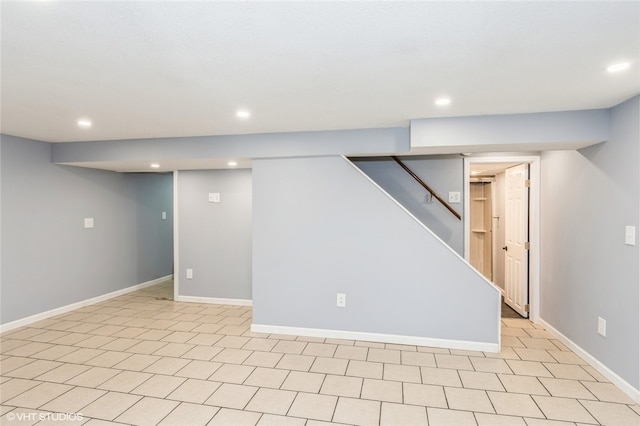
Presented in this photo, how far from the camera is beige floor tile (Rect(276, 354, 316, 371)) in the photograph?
9.68ft

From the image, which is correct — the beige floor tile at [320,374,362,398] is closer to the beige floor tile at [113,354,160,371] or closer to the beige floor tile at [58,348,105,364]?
the beige floor tile at [113,354,160,371]

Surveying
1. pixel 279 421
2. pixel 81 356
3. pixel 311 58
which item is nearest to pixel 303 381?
pixel 279 421

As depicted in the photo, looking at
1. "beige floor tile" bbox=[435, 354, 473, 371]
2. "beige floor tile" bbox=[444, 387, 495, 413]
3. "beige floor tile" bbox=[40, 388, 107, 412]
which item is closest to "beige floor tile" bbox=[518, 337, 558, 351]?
"beige floor tile" bbox=[435, 354, 473, 371]

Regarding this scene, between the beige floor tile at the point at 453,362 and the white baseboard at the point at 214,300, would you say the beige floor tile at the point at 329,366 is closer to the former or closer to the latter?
the beige floor tile at the point at 453,362

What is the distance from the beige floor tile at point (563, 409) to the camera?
2.24 metres

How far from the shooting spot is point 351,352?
3.26 metres

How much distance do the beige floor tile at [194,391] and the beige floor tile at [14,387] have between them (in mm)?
1123

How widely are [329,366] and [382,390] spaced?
0.55m

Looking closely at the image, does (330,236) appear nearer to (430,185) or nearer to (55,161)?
(430,185)

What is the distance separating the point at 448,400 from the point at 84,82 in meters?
3.33

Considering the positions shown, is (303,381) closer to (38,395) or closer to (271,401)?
(271,401)

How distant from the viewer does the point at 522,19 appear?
152cm

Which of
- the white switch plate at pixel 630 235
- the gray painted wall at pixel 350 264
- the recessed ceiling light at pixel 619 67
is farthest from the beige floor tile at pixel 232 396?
the recessed ceiling light at pixel 619 67

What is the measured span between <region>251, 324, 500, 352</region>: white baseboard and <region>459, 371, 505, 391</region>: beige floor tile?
1.64 ft
